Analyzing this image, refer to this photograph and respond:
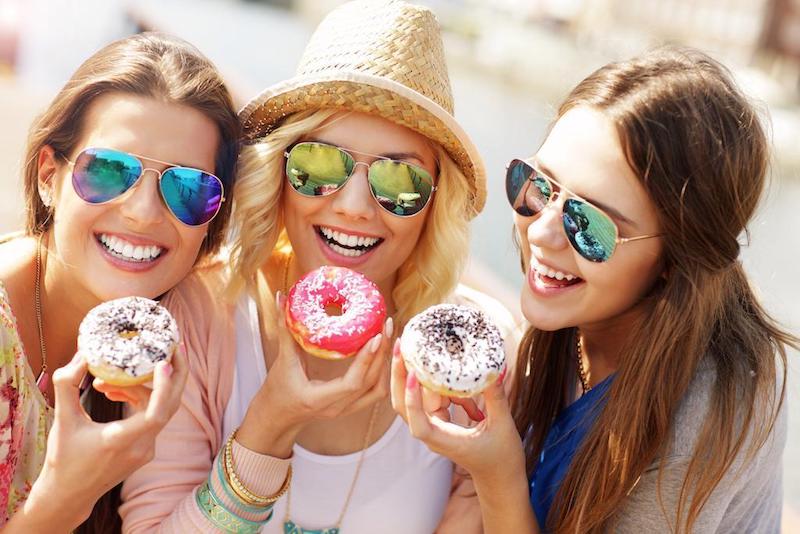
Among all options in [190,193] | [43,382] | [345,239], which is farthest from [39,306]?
[345,239]

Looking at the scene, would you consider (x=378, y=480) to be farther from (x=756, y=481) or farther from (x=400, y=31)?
(x=400, y=31)

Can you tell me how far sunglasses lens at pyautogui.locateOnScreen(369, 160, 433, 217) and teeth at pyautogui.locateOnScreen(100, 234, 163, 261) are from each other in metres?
0.67

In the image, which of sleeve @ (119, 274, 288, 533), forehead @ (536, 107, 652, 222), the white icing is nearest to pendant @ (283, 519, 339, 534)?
sleeve @ (119, 274, 288, 533)

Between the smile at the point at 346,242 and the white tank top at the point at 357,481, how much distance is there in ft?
1.17

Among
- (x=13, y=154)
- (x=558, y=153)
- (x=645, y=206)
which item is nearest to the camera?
(x=645, y=206)

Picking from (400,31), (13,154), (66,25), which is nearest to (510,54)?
(66,25)

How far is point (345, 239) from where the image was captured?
7.91 ft

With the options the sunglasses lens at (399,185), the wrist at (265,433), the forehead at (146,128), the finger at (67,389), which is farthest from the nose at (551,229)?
the finger at (67,389)

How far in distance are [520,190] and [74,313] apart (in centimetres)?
144

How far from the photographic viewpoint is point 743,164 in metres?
2.19

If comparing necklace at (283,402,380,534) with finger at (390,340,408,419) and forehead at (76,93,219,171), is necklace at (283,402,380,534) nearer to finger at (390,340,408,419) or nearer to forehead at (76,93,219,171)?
finger at (390,340,408,419)

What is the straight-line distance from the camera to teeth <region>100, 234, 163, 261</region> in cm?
221

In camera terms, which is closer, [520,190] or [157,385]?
[157,385]

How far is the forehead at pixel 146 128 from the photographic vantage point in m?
2.21
